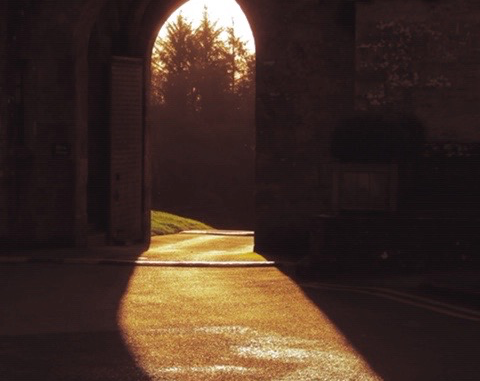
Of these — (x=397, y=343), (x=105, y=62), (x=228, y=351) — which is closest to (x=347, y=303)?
(x=397, y=343)

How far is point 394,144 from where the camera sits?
51.5 ft

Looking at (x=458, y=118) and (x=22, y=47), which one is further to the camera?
(x=22, y=47)

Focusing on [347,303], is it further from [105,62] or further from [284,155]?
[105,62]

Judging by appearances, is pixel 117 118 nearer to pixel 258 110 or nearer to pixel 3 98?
pixel 3 98

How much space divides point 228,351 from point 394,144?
8124 mm

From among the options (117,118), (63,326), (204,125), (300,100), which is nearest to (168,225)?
(117,118)

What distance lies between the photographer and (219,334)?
9070 mm

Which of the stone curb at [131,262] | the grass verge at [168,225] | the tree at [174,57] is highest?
the tree at [174,57]

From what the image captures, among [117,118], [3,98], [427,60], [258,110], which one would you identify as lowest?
[117,118]

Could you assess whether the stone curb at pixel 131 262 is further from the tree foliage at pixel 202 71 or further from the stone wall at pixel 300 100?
the tree foliage at pixel 202 71

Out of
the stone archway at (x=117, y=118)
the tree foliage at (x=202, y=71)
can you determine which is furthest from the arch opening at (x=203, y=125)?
the stone archway at (x=117, y=118)

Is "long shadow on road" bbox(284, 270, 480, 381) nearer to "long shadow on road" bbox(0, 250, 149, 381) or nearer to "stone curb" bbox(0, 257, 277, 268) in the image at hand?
"long shadow on road" bbox(0, 250, 149, 381)

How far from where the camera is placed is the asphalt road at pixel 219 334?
747 cm

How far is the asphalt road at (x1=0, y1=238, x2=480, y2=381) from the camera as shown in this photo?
24.5 feet
